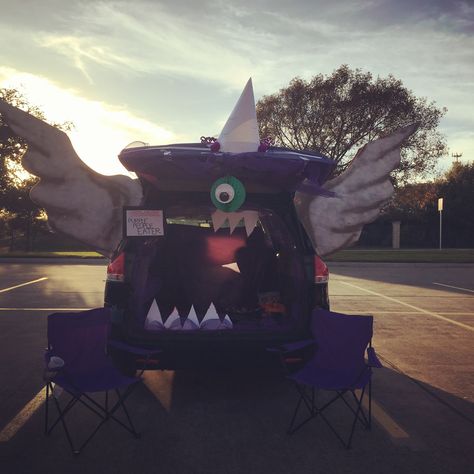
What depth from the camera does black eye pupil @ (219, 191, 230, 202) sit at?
164 inches

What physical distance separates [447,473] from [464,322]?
5741 millimetres

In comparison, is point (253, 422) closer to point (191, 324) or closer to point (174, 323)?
point (191, 324)

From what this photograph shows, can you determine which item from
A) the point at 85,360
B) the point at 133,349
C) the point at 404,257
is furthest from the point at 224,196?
the point at 404,257

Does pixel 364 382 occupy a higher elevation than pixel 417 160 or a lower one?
lower

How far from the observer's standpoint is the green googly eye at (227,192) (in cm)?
416

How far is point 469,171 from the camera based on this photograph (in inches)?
1932

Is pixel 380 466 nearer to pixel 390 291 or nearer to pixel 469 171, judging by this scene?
pixel 390 291

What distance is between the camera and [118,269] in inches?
168

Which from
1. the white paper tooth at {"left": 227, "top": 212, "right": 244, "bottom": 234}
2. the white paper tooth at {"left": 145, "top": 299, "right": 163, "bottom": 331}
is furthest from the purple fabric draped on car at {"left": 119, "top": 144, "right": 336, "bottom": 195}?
the white paper tooth at {"left": 145, "top": 299, "right": 163, "bottom": 331}

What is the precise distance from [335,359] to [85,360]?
2051mm

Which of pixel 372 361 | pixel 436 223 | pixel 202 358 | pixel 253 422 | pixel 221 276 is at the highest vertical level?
pixel 436 223

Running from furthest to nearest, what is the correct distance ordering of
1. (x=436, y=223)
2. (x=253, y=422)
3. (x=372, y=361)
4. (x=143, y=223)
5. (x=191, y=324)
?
(x=436, y=223) → (x=191, y=324) → (x=143, y=223) → (x=253, y=422) → (x=372, y=361)

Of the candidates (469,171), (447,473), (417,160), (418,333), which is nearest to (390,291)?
(418,333)

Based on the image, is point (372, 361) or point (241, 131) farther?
point (241, 131)
